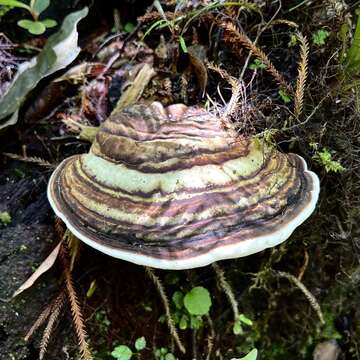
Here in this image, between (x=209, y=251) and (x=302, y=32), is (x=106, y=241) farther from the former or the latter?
(x=302, y=32)

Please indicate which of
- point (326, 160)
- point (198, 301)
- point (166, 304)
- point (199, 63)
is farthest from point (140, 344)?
point (199, 63)

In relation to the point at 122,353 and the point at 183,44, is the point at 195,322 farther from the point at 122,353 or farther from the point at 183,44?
the point at 183,44

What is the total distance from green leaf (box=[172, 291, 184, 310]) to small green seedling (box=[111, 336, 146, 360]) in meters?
0.23

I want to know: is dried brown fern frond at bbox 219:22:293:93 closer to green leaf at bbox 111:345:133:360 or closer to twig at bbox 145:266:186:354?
twig at bbox 145:266:186:354

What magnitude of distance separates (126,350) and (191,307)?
363mm

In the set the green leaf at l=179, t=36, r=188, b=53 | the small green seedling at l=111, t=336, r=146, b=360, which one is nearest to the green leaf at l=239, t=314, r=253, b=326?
the small green seedling at l=111, t=336, r=146, b=360

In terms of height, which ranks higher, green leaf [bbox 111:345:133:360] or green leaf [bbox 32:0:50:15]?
green leaf [bbox 32:0:50:15]

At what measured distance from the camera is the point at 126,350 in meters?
2.21

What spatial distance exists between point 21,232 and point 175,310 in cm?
84

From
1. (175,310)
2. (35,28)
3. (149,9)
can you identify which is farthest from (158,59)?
(175,310)

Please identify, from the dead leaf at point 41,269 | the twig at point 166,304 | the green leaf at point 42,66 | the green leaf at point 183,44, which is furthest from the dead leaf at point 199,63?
the dead leaf at point 41,269

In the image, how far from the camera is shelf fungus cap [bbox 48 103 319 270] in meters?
1.76

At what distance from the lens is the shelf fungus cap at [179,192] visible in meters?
1.76

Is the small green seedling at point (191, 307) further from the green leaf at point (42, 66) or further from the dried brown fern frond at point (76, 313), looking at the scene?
the green leaf at point (42, 66)
